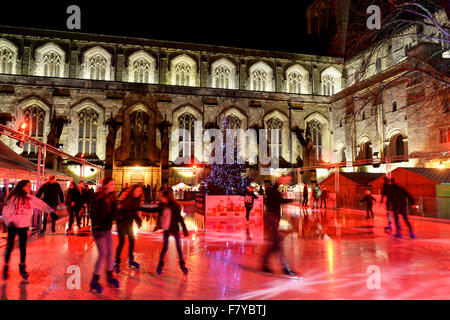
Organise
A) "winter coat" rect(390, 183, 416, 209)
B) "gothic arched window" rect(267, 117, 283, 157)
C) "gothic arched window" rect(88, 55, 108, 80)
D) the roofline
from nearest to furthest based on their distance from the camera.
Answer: "winter coat" rect(390, 183, 416, 209), the roofline, "gothic arched window" rect(88, 55, 108, 80), "gothic arched window" rect(267, 117, 283, 157)

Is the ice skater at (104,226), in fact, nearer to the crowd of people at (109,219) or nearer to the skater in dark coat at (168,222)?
the crowd of people at (109,219)

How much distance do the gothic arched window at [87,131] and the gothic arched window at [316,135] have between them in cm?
2110

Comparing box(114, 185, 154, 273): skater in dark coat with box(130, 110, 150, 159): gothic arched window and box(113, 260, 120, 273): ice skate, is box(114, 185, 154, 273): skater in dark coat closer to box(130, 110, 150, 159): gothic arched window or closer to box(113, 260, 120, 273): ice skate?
box(113, 260, 120, 273): ice skate

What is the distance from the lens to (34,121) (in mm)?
24906

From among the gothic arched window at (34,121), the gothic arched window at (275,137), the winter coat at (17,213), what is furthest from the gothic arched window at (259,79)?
the winter coat at (17,213)

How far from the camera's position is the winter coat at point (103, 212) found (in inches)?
163

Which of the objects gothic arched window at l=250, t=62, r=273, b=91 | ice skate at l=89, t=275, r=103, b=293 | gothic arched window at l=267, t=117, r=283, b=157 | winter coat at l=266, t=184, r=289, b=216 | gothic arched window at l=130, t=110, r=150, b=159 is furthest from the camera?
gothic arched window at l=250, t=62, r=273, b=91

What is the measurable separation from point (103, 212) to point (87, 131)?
24.5 meters

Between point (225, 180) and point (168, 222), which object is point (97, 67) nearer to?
point (225, 180)

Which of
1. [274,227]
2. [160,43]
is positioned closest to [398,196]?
[274,227]

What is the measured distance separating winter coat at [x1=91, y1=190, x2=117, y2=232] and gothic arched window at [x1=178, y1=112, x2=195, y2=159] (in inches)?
907

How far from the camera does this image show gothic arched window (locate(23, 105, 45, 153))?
969 inches

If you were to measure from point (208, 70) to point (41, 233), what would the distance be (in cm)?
2416

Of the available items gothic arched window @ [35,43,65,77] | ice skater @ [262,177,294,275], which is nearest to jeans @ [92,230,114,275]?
ice skater @ [262,177,294,275]
